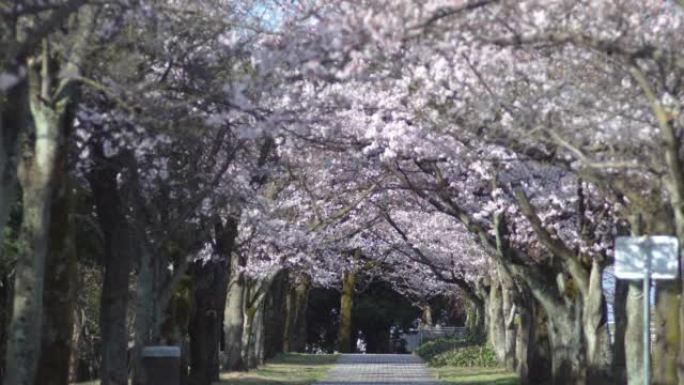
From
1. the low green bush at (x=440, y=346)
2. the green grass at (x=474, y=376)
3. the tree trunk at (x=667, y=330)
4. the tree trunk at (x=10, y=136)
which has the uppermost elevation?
the tree trunk at (x=10, y=136)

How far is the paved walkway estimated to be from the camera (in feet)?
120

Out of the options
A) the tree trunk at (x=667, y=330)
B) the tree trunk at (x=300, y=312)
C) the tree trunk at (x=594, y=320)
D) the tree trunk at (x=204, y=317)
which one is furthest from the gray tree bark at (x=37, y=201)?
the tree trunk at (x=300, y=312)

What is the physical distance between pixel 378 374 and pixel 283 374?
9.71 ft

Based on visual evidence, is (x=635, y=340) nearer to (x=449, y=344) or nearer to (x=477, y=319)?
(x=449, y=344)

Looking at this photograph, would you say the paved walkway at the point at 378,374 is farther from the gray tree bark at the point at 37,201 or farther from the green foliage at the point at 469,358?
the gray tree bark at the point at 37,201

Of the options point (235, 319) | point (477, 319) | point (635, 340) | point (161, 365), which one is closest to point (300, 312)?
point (477, 319)

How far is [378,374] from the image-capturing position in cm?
4197

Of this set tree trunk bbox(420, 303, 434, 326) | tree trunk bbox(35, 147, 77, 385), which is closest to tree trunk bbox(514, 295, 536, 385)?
tree trunk bbox(35, 147, 77, 385)

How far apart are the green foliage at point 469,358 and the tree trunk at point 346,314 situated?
1838cm

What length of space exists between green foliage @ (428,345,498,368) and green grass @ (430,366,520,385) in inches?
32.4

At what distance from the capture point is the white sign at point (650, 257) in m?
15.1

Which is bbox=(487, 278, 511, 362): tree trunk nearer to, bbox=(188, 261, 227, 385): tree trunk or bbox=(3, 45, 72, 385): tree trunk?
bbox=(188, 261, 227, 385): tree trunk

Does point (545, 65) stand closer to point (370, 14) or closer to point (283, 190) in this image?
point (370, 14)

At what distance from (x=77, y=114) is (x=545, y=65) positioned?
5743mm
